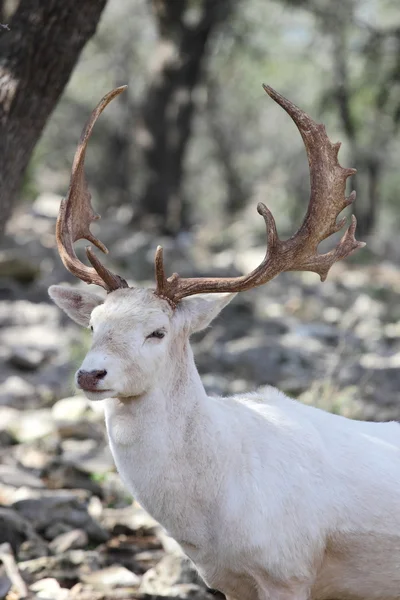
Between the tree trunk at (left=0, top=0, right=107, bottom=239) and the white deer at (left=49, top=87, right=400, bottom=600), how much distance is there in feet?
3.40

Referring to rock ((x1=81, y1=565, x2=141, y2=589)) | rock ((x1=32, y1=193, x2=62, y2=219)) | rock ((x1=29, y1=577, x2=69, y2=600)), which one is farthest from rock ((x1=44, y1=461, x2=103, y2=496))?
rock ((x1=32, y1=193, x2=62, y2=219))

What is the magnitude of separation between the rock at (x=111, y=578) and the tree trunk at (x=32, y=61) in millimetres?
2209

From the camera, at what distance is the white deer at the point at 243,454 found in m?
3.99

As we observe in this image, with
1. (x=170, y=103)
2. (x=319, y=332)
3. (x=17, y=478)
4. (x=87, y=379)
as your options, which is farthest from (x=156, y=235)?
(x=87, y=379)

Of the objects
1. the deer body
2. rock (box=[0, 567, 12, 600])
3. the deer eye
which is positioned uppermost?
the deer eye

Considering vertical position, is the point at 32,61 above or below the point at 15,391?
above

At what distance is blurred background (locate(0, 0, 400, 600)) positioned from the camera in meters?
5.38

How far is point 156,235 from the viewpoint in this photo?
18.3 m

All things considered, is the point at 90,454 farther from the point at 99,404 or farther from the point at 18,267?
the point at 18,267

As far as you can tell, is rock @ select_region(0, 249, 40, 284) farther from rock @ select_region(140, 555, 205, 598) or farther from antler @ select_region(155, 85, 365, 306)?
antler @ select_region(155, 85, 365, 306)

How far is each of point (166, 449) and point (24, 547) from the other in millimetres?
1756

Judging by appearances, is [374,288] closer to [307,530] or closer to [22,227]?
[22,227]

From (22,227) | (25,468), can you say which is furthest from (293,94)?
(25,468)

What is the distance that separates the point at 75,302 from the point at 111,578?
64.6 inches
